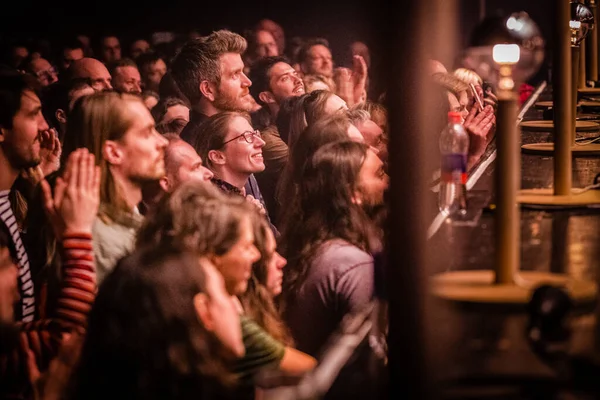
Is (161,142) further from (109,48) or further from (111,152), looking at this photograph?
(109,48)

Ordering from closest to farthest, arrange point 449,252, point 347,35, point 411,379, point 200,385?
point 411,379
point 449,252
point 200,385
point 347,35

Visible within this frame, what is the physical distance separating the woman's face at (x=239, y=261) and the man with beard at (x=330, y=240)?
394 mm

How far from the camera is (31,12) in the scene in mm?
2678

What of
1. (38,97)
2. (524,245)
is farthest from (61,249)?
(524,245)

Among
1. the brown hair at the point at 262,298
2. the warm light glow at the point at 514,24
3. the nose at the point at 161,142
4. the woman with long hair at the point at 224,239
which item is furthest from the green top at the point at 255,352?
the warm light glow at the point at 514,24

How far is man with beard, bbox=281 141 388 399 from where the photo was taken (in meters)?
3.21

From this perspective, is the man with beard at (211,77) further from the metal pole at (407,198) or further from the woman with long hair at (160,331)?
the metal pole at (407,198)

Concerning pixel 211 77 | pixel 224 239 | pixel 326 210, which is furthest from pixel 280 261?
pixel 211 77

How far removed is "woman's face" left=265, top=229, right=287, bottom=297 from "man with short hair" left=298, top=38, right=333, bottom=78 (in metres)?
0.63

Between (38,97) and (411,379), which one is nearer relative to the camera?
(411,379)

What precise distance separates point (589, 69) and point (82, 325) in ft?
15.9

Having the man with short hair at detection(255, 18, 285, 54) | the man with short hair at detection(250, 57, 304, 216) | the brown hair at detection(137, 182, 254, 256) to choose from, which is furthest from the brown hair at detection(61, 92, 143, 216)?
the man with short hair at detection(250, 57, 304, 216)

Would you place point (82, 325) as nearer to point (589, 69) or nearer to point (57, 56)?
point (57, 56)

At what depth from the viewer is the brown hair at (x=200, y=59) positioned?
312 centimetres
